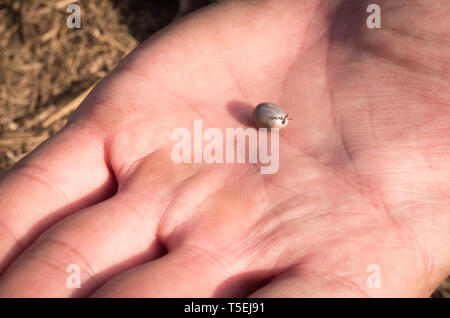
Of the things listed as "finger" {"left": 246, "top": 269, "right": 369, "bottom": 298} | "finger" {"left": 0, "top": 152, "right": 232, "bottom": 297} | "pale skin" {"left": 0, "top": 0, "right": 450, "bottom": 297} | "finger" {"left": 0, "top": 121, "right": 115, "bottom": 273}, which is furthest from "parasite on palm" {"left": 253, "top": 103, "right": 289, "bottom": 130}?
"finger" {"left": 246, "top": 269, "right": 369, "bottom": 298}

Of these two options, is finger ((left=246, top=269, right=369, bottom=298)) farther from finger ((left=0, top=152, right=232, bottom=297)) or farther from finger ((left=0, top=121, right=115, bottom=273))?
finger ((left=0, top=121, right=115, bottom=273))

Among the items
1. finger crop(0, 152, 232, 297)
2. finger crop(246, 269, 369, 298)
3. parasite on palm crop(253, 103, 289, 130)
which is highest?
parasite on palm crop(253, 103, 289, 130)

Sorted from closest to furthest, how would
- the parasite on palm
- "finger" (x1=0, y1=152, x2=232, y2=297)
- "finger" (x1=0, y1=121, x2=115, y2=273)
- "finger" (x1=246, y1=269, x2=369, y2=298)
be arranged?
"finger" (x1=246, y1=269, x2=369, y2=298)
"finger" (x1=0, y1=152, x2=232, y2=297)
"finger" (x1=0, y1=121, x2=115, y2=273)
the parasite on palm

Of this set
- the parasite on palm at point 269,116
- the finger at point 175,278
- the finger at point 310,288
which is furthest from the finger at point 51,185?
the finger at point 310,288

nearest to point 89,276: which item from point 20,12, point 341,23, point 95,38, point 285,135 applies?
point 285,135

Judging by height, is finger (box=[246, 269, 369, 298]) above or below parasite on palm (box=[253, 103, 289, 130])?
below

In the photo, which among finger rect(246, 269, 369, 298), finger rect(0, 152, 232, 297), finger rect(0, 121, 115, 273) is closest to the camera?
finger rect(246, 269, 369, 298)

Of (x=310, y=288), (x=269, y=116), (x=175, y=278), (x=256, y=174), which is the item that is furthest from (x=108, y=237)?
(x=269, y=116)
